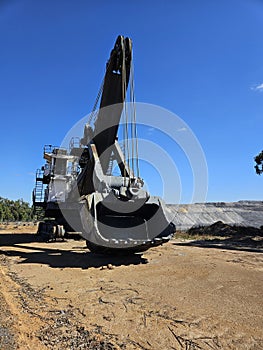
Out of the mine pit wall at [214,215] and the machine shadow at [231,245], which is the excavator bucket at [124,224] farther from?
the mine pit wall at [214,215]

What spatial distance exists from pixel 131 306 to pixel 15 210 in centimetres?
6229

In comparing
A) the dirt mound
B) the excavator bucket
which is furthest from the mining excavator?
the dirt mound

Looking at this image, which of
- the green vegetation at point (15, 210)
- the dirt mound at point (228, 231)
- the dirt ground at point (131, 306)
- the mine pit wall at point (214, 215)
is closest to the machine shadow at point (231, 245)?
the dirt mound at point (228, 231)

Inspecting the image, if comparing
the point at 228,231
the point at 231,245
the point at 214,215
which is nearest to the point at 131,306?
the point at 231,245

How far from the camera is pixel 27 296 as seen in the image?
14.9 ft

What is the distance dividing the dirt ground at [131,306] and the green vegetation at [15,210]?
52674 mm

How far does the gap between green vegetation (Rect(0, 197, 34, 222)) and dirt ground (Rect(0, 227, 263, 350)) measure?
52674 millimetres

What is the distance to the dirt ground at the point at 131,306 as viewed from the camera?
299 centimetres

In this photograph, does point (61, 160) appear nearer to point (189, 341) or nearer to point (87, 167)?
point (87, 167)

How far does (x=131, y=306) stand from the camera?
407 cm

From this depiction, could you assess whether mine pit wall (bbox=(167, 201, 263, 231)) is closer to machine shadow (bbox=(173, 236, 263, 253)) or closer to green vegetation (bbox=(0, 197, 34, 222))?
machine shadow (bbox=(173, 236, 263, 253))

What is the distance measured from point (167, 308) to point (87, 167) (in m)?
6.26

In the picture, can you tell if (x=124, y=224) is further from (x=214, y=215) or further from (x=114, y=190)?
(x=214, y=215)

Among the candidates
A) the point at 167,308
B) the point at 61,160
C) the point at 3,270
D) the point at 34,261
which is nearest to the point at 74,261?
the point at 34,261
